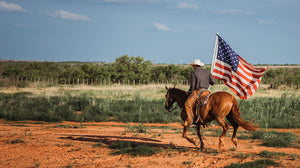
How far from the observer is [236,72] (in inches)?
447

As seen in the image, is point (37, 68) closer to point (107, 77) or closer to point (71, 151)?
point (107, 77)

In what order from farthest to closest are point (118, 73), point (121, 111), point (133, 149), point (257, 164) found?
point (118, 73) → point (121, 111) → point (133, 149) → point (257, 164)

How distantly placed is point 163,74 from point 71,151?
162 feet

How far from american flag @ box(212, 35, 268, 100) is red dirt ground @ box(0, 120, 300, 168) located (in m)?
2.02

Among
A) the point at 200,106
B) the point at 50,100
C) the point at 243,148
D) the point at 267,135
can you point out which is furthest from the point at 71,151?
the point at 50,100

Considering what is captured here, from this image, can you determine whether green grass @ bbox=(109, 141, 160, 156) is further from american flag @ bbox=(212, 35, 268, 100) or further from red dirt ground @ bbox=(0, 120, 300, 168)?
american flag @ bbox=(212, 35, 268, 100)

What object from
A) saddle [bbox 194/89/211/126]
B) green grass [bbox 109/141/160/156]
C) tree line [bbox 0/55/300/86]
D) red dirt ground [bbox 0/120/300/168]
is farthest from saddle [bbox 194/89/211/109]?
tree line [bbox 0/55/300/86]

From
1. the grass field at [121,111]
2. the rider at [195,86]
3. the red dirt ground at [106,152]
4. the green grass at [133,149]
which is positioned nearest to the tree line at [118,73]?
the grass field at [121,111]

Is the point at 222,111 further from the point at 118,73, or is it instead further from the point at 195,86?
the point at 118,73

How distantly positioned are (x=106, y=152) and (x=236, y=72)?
216 inches

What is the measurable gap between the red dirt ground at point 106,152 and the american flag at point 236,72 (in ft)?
6.61

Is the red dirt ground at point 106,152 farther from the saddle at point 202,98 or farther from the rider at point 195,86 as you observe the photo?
the saddle at point 202,98

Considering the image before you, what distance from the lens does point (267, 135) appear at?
11766mm

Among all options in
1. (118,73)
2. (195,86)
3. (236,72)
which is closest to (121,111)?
(236,72)
